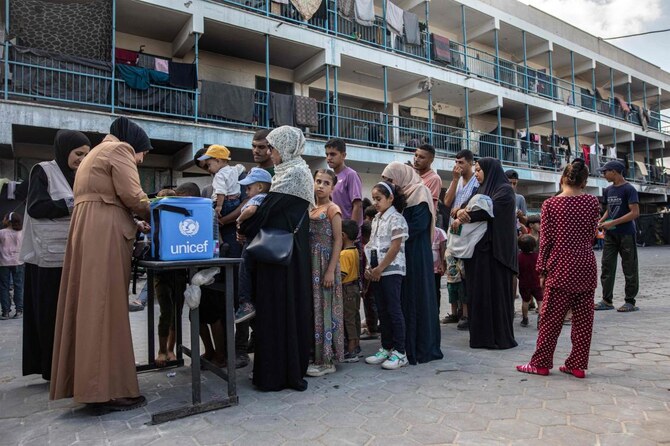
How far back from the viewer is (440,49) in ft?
53.1

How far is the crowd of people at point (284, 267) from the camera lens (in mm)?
2672

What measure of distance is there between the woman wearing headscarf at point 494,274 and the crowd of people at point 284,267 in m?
0.01

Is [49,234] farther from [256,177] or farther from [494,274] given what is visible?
[494,274]

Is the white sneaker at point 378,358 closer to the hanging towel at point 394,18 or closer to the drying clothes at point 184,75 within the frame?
the drying clothes at point 184,75

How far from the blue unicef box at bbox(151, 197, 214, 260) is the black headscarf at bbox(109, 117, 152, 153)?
562 millimetres

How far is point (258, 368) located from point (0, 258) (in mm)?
6001

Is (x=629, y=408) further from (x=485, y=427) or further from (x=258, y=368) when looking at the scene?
(x=258, y=368)

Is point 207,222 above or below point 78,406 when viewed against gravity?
above

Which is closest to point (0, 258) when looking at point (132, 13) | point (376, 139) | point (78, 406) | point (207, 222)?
point (78, 406)

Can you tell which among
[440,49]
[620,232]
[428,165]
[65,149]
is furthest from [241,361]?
[440,49]

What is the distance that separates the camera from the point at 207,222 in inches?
110

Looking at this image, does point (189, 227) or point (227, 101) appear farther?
point (227, 101)

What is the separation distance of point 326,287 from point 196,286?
1.01 meters

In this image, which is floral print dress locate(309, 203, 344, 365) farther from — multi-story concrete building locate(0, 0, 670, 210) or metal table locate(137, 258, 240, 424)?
multi-story concrete building locate(0, 0, 670, 210)
